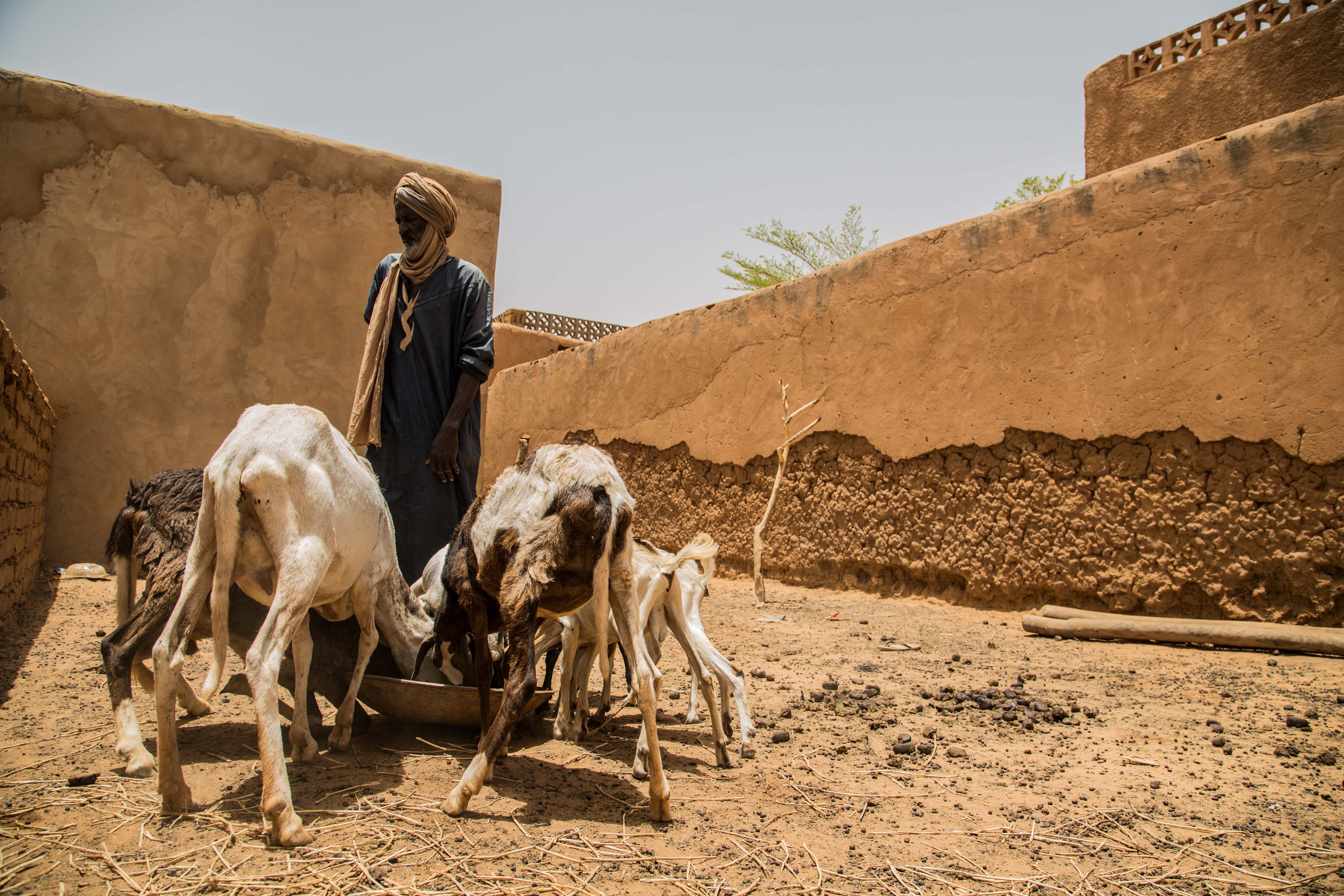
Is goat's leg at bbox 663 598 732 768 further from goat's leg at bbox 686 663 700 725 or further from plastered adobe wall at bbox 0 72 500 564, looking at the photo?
plastered adobe wall at bbox 0 72 500 564

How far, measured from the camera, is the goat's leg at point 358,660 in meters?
3.04

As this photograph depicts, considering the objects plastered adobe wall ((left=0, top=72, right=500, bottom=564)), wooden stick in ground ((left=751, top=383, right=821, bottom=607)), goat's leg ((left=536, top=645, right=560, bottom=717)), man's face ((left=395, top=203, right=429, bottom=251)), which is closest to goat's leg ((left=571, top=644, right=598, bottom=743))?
goat's leg ((left=536, top=645, right=560, bottom=717))

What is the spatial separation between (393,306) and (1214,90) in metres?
9.62

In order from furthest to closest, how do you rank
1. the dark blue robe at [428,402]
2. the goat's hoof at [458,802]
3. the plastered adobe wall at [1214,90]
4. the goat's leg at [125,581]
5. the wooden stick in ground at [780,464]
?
the plastered adobe wall at [1214,90], the wooden stick in ground at [780,464], the dark blue robe at [428,402], the goat's leg at [125,581], the goat's hoof at [458,802]

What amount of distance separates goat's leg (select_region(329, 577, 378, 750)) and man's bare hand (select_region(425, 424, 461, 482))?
979 mm

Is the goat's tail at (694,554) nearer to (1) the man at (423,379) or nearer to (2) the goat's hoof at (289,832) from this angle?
(1) the man at (423,379)

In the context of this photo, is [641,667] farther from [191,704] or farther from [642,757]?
[191,704]

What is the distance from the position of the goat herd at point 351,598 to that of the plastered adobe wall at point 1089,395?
298cm

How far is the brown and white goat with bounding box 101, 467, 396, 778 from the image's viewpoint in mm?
2830

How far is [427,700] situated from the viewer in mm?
3115

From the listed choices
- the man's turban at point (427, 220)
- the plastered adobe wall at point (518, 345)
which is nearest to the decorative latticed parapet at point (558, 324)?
the plastered adobe wall at point (518, 345)

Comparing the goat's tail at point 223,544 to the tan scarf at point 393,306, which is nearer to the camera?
the goat's tail at point 223,544

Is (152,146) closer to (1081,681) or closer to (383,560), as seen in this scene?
(383,560)

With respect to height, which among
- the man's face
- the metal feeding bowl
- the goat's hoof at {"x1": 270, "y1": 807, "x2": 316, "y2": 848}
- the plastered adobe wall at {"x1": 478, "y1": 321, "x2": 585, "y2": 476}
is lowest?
the goat's hoof at {"x1": 270, "y1": 807, "x2": 316, "y2": 848}
